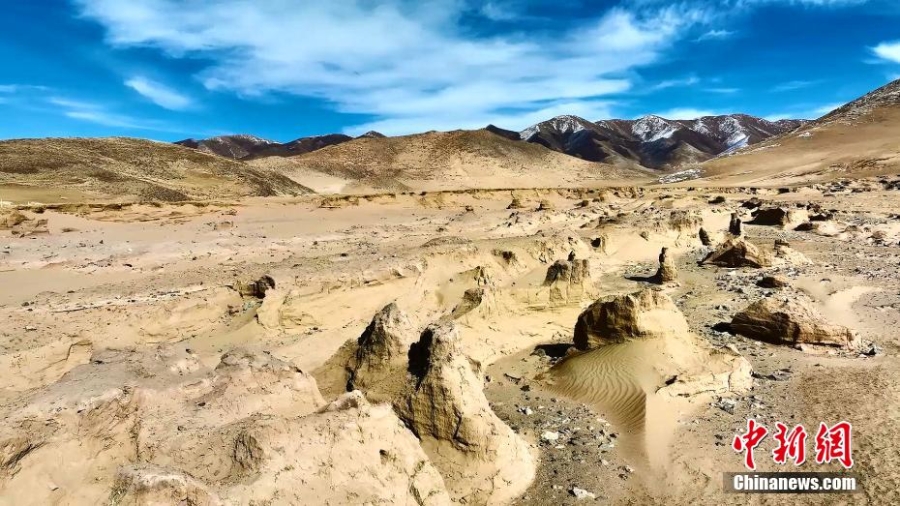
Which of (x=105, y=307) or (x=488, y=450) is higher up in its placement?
(x=105, y=307)

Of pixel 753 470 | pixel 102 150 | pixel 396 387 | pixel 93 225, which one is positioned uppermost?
pixel 102 150

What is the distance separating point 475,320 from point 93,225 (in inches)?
698

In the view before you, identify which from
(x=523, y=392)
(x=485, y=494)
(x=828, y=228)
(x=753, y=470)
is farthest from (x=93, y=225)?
(x=828, y=228)

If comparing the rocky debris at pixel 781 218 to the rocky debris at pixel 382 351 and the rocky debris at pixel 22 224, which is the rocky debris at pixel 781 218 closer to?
the rocky debris at pixel 382 351

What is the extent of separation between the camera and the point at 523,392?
7598 mm

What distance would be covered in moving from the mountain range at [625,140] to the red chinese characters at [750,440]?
10844cm

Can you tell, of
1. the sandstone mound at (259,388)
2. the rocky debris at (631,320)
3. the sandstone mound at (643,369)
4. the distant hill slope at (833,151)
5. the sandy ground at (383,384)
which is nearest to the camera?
the sandy ground at (383,384)

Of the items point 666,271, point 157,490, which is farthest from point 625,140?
point 157,490

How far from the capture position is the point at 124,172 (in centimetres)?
3584

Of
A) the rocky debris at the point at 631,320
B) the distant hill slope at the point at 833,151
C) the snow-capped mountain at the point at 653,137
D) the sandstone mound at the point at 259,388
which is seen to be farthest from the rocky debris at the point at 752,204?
the snow-capped mountain at the point at 653,137

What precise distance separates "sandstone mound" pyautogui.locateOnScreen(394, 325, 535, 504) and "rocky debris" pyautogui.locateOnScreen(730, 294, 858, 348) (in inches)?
222

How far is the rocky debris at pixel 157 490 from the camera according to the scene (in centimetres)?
298

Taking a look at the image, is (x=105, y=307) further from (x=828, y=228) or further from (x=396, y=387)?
(x=828, y=228)

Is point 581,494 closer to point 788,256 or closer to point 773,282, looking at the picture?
point 773,282
